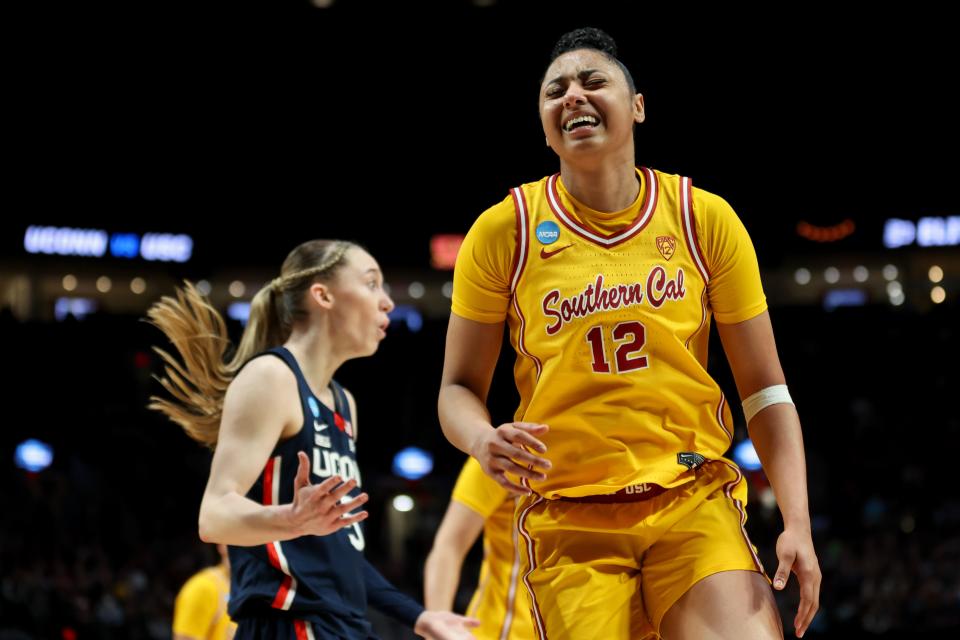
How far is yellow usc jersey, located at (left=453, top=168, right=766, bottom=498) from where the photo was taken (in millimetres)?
2684

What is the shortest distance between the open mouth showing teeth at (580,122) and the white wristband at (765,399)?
0.80m

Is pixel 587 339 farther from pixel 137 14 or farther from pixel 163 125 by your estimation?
pixel 163 125

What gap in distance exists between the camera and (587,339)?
2.72m

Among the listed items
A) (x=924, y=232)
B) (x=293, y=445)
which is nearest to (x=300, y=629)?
(x=293, y=445)

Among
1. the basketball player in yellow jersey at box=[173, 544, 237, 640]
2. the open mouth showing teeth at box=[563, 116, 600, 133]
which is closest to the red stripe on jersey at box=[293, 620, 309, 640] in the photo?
the open mouth showing teeth at box=[563, 116, 600, 133]

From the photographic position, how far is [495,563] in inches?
180

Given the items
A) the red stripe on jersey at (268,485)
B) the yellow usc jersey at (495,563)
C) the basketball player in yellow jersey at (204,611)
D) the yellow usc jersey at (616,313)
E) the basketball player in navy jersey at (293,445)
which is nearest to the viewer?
the yellow usc jersey at (616,313)

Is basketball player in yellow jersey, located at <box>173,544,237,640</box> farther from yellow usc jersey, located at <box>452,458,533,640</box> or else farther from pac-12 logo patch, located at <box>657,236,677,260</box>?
pac-12 logo patch, located at <box>657,236,677,260</box>

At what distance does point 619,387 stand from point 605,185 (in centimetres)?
55

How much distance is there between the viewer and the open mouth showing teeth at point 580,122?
9.30ft

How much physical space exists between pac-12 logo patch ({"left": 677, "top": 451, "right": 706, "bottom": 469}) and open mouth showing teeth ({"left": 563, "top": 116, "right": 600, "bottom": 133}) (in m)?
0.86

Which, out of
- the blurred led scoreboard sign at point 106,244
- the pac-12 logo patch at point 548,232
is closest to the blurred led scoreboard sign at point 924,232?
the blurred led scoreboard sign at point 106,244

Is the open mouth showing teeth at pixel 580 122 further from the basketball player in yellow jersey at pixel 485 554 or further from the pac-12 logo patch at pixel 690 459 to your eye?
the basketball player in yellow jersey at pixel 485 554

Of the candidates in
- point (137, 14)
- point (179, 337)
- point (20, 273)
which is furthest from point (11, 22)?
point (179, 337)
